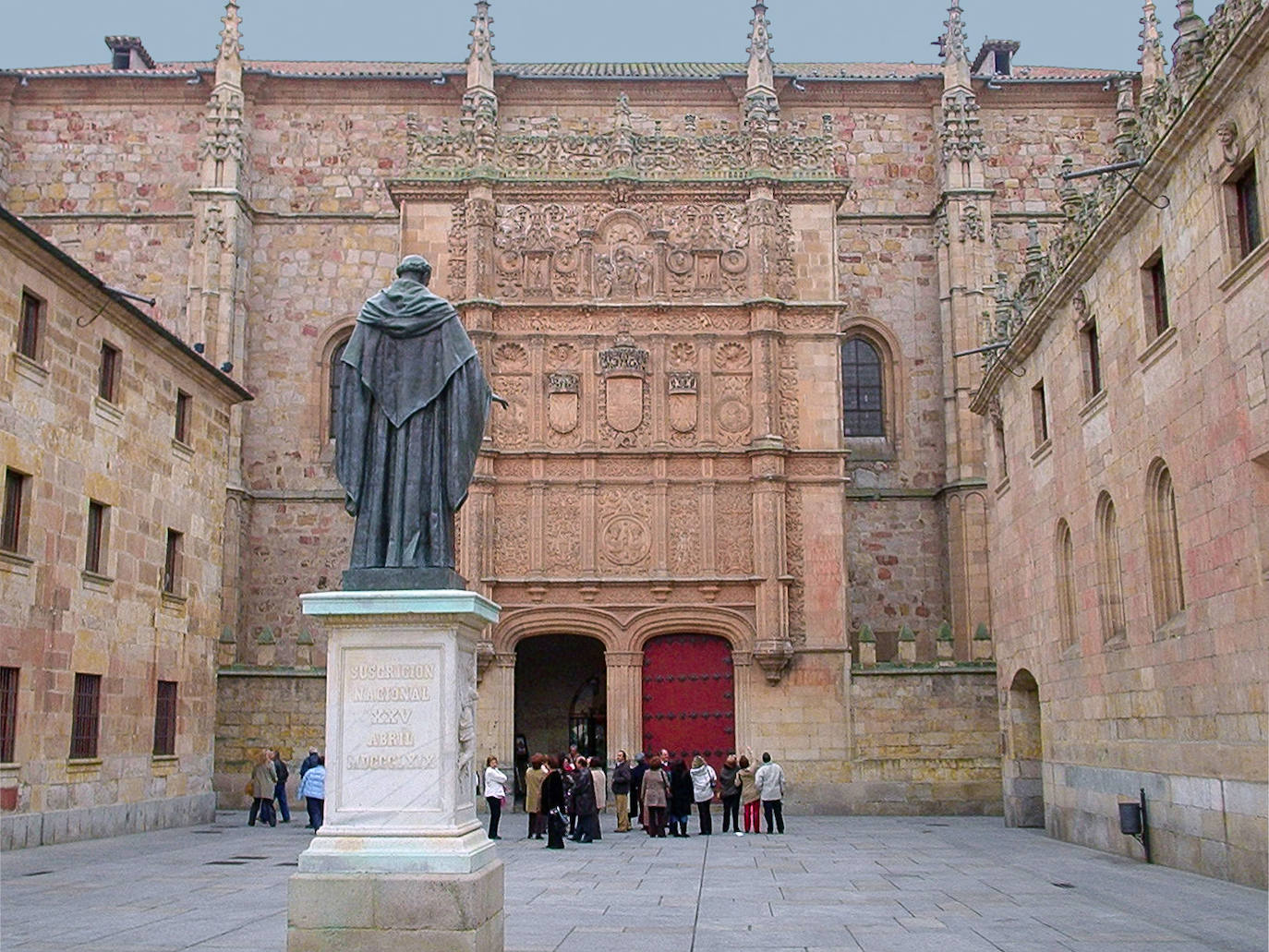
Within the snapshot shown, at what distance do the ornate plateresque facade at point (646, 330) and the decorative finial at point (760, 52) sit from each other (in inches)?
5.7

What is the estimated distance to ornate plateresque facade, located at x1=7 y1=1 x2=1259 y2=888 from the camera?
28.5 m

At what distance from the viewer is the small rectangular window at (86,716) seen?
21.7 metres

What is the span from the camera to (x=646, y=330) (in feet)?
99.1

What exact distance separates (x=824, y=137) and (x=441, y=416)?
2398 cm

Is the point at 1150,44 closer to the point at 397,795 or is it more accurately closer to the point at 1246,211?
the point at 1246,211

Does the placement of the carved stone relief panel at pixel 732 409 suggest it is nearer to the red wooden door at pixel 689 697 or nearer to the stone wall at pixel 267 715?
the red wooden door at pixel 689 697

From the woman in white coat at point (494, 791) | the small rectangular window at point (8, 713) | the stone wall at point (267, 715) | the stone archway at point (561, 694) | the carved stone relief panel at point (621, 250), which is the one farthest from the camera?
the stone archway at point (561, 694)

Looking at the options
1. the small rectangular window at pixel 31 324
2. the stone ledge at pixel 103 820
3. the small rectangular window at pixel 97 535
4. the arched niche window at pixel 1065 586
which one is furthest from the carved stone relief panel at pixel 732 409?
the small rectangular window at pixel 31 324

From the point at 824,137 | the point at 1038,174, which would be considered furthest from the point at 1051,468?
the point at 1038,174

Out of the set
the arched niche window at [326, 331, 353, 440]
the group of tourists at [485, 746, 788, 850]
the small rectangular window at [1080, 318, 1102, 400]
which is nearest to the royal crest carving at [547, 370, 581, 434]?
the group of tourists at [485, 746, 788, 850]

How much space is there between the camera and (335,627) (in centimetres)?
915

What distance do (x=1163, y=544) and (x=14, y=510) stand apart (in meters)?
16.1

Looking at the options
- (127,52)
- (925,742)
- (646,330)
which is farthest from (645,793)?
(127,52)

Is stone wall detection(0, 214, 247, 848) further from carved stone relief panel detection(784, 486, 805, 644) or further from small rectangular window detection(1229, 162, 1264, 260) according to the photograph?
small rectangular window detection(1229, 162, 1264, 260)
